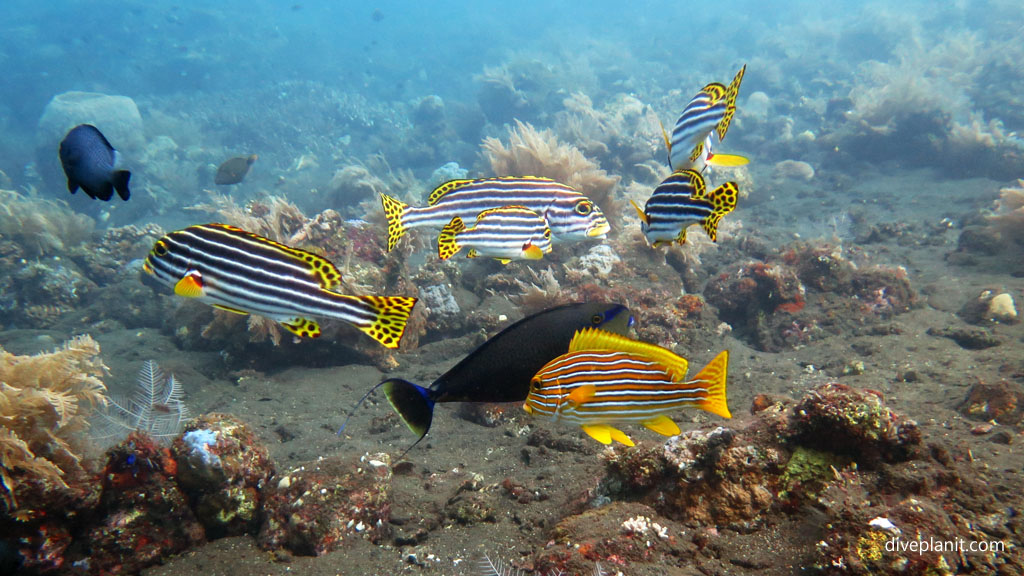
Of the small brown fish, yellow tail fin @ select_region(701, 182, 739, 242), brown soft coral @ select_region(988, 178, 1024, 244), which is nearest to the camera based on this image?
yellow tail fin @ select_region(701, 182, 739, 242)

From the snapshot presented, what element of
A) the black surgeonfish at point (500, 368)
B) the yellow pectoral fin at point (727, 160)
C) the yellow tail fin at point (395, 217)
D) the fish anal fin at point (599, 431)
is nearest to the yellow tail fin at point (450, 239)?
the yellow tail fin at point (395, 217)

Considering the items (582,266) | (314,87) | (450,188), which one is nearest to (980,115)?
(582,266)

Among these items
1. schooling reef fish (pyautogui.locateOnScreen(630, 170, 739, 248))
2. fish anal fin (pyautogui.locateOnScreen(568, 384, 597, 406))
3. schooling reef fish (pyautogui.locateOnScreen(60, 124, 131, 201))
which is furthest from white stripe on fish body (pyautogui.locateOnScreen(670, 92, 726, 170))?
schooling reef fish (pyautogui.locateOnScreen(60, 124, 131, 201))

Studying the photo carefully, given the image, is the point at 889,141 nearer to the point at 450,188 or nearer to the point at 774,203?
the point at 774,203

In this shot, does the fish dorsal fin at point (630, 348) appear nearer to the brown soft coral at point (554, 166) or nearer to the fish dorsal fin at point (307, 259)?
the fish dorsal fin at point (307, 259)

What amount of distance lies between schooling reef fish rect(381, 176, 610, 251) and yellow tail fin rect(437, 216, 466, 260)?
0.43 meters

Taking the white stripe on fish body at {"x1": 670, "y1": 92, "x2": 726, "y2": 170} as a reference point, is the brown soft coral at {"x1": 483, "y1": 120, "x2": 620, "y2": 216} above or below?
above

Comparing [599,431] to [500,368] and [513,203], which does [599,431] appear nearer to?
[500,368]

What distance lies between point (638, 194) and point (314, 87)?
34.9m

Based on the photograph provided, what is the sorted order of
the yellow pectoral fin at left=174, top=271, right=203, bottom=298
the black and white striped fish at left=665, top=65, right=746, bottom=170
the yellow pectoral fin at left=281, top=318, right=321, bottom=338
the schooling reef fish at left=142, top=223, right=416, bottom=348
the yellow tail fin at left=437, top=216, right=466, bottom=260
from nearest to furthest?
the yellow pectoral fin at left=174, top=271, right=203, bottom=298 < the schooling reef fish at left=142, top=223, right=416, bottom=348 < the yellow pectoral fin at left=281, top=318, right=321, bottom=338 < the black and white striped fish at left=665, top=65, right=746, bottom=170 < the yellow tail fin at left=437, top=216, right=466, bottom=260

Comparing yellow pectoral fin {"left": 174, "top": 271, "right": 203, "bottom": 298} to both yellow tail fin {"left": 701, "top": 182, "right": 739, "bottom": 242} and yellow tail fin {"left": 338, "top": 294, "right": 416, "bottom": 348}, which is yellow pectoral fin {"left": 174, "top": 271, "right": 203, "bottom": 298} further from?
yellow tail fin {"left": 701, "top": 182, "right": 739, "bottom": 242}

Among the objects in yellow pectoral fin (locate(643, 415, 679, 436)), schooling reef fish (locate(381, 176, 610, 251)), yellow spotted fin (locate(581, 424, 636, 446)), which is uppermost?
schooling reef fish (locate(381, 176, 610, 251))

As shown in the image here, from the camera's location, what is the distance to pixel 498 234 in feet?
15.4

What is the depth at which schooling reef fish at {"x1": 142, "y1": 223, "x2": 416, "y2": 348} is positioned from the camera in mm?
2689
